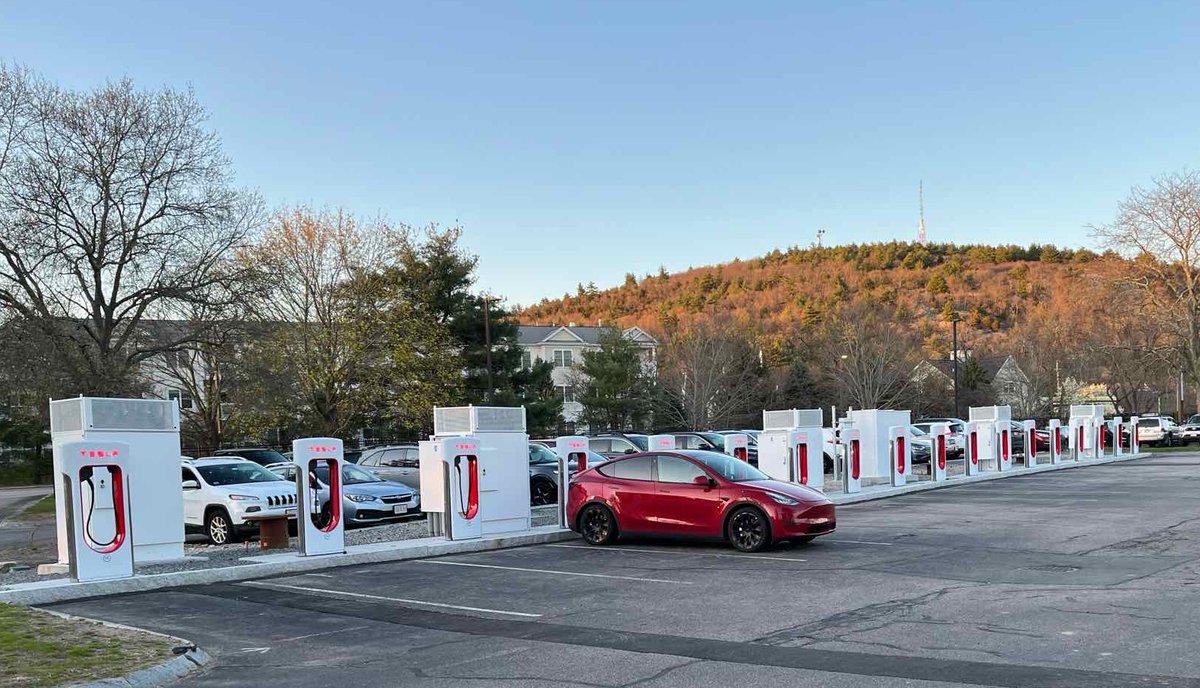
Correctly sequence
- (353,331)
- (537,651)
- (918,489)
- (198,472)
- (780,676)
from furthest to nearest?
1. (353,331)
2. (918,489)
3. (198,472)
4. (537,651)
5. (780,676)

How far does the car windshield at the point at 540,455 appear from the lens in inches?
957

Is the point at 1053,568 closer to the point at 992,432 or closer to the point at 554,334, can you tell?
the point at 992,432

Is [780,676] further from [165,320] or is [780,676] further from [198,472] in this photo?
[165,320]

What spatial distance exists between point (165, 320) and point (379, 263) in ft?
51.0

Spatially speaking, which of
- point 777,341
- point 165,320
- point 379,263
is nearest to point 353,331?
point 379,263

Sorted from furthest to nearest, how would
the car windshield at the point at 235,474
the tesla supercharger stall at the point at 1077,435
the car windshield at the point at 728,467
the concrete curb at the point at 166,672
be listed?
the tesla supercharger stall at the point at 1077,435
the car windshield at the point at 235,474
the car windshield at the point at 728,467
the concrete curb at the point at 166,672

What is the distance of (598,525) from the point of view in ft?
52.0

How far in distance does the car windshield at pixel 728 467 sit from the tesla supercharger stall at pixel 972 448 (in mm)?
16153

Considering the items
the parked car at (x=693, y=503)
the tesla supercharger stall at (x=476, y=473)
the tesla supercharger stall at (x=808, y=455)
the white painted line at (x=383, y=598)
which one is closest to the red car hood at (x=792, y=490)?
the parked car at (x=693, y=503)

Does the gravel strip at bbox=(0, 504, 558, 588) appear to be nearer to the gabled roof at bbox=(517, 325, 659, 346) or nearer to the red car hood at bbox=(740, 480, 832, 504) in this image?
the red car hood at bbox=(740, 480, 832, 504)

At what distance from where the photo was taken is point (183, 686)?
7.45 metres

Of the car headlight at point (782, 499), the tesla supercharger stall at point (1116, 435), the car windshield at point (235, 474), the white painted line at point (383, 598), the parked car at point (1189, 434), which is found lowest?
the parked car at point (1189, 434)

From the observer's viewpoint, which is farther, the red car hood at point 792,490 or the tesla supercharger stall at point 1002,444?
the tesla supercharger stall at point 1002,444

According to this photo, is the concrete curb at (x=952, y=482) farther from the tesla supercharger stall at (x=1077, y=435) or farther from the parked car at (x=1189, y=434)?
the parked car at (x=1189, y=434)
